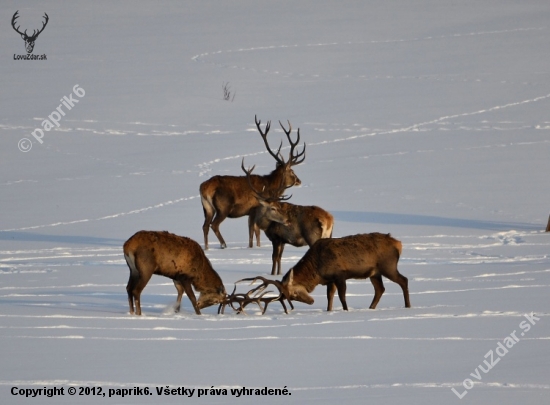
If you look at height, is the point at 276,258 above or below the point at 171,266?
below

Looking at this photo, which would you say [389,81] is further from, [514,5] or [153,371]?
[153,371]

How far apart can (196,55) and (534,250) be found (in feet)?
92.7

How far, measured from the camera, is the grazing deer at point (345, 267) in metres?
11.9

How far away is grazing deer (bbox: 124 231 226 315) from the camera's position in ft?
37.6

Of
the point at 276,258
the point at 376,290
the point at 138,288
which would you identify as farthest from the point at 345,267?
the point at 276,258

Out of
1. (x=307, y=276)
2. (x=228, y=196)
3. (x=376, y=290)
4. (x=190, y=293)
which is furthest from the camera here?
(x=228, y=196)

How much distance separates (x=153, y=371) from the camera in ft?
27.8

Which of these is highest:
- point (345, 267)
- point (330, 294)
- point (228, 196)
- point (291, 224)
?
point (228, 196)

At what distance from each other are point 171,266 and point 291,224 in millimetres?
3635

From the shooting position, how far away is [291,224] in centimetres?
1508

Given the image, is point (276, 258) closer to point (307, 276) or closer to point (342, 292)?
point (307, 276)

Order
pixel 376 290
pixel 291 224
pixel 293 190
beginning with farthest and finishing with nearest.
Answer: pixel 293 190 → pixel 291 224 → pixel 376 290

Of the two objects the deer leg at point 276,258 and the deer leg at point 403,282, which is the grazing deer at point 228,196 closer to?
the deer leg at point 276,258

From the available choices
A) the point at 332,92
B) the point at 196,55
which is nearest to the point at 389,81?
the point at 332,92
